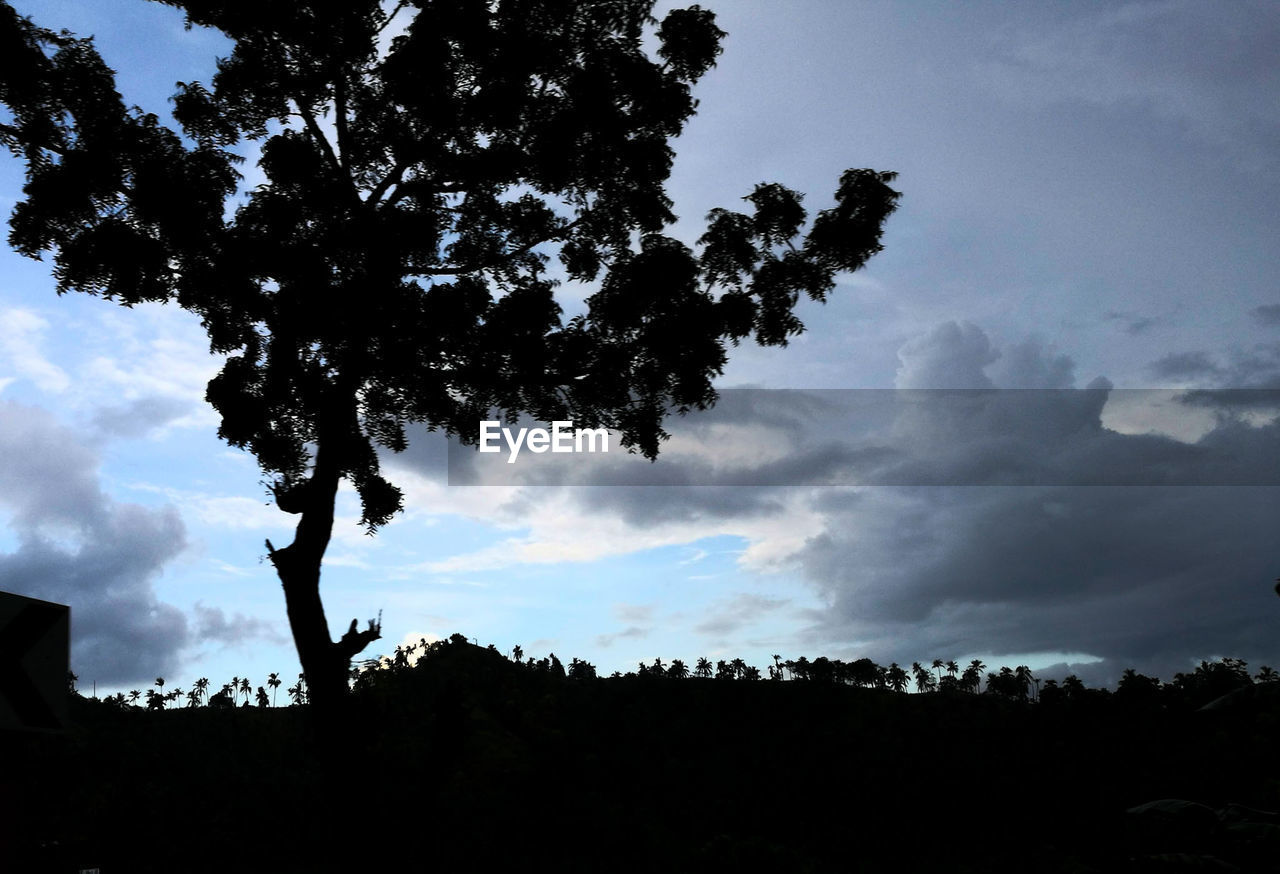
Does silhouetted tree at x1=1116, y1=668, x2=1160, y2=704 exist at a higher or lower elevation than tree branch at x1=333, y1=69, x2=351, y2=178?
lower

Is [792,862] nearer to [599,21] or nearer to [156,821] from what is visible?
[599,21]

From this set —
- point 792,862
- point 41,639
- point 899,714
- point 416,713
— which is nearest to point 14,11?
point 41,639

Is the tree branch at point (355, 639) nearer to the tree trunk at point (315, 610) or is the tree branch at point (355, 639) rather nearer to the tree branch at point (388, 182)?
the tree trunk at point (315, 610)

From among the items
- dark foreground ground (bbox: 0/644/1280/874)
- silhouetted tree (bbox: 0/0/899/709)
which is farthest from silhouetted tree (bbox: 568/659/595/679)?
silhouetted tree (bbox: 0/0/899/709)

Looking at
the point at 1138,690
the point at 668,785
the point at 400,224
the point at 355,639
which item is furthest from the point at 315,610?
the point at 1138,690

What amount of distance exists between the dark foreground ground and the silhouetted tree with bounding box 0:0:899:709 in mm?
5712

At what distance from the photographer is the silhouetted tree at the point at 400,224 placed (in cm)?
1545

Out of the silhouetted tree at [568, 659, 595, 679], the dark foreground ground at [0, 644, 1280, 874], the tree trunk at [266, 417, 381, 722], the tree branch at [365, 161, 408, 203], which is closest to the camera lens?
the tree trunk at [266, 417, 381, 722]

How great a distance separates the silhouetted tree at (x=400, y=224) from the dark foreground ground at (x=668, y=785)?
571 centimetres

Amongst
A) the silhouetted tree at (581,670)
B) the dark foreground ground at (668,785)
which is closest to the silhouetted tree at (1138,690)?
the dark foreground ground at (668,785)

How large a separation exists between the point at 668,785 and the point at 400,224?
107ft

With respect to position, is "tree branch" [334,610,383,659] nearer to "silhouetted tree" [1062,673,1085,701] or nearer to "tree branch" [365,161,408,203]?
"tree branch" [365,161,408,203]

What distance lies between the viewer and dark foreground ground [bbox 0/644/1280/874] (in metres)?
24.3

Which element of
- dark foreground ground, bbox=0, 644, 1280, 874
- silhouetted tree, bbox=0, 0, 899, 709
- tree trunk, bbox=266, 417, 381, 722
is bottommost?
dark foreground ground, bbox=0, 644, 1280, 874
